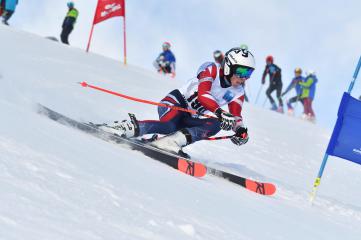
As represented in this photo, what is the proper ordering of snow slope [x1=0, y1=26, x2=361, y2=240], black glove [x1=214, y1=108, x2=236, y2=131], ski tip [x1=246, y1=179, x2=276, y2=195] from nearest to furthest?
snow slope [x1=0, y1=26, x2=361, y2=240]
black glove [x1=214, y1=108, x2=236, y2=131]
ski tip [x1=246, y1=179, x2=276, y2=195]

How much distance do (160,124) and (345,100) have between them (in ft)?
7.23

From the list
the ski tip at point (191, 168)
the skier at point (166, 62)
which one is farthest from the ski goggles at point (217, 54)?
the ski tip at point (191, 168)

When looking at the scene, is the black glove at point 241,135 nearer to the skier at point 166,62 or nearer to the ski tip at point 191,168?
the ski tip at point 191,168

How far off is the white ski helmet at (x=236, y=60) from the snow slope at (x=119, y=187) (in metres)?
1.27

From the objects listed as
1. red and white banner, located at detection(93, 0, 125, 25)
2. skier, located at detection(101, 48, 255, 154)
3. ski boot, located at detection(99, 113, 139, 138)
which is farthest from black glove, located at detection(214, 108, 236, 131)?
red and white banner, located at detection(93, 0, 125, 25)

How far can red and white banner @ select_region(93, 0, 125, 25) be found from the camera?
18688 mm

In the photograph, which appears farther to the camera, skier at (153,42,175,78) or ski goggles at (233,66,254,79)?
skier at (153,42,175,78)

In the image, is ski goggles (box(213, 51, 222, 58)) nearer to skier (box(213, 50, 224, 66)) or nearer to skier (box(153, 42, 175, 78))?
skier (box(213, 50, 224, 66))

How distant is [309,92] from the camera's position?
20.0 metres

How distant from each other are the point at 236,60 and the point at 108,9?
12755mm

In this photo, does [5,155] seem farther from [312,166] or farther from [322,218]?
[312,166]

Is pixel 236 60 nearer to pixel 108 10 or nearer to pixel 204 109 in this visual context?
pixel 204 109

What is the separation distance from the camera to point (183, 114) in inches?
281

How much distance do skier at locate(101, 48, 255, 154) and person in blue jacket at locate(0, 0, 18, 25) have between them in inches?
484
